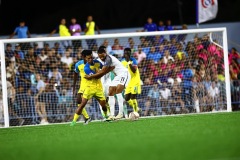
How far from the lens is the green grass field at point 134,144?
9.70m

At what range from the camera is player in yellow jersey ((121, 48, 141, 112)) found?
20.4m

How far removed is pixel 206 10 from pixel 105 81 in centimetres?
463

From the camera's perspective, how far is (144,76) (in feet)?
74.7

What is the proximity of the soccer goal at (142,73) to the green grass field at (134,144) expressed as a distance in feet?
21.7

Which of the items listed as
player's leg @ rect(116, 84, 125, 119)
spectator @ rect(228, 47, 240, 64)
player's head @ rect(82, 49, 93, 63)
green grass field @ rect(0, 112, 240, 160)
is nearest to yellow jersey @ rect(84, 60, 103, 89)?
player's head @ rect(82, 49, 93, 63)

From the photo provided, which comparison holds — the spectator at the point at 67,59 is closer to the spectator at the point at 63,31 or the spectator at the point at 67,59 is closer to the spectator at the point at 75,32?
the spectator at the point at 75,32

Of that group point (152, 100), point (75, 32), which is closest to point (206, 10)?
point (152, 100)

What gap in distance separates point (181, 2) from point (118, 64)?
9147 mm

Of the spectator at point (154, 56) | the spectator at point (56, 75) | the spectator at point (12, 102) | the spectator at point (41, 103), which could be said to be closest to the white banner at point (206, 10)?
the spectator at point (154, 56)

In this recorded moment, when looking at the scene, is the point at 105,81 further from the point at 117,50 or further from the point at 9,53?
the point at 9,53

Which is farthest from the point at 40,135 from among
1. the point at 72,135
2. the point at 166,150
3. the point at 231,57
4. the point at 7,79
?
the point at 231,57

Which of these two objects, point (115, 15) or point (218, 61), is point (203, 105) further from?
point (115, 15)

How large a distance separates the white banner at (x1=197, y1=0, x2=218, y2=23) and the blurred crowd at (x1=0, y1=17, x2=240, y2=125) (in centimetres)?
65

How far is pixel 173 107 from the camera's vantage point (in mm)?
22438
